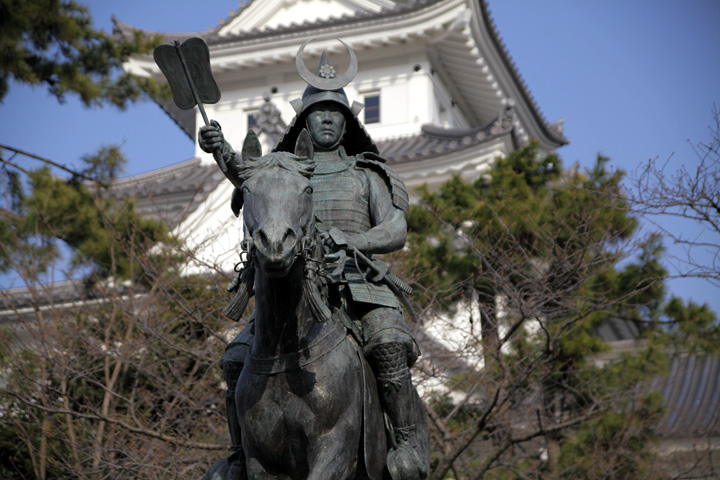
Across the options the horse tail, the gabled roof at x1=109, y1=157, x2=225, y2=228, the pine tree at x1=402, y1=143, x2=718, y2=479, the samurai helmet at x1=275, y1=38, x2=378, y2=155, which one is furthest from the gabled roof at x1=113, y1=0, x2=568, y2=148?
the horse tail

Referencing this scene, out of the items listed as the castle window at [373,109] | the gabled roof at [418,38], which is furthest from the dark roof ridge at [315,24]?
the castle window at [373,109]

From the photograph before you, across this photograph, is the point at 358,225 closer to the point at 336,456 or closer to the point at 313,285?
the point at 313,285

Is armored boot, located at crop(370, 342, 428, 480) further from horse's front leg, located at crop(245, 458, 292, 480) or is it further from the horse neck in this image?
horse's front leg, located at crop(245, 458, 292, 480)

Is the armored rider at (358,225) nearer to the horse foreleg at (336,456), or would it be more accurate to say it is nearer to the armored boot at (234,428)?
the armored boot at (234,428)

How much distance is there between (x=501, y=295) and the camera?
12461 millimetres

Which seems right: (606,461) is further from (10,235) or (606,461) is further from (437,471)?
(10,235)

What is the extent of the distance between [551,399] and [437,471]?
11.5 ft

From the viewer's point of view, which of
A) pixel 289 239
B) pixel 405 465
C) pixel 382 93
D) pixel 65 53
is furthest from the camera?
pixel 382 93

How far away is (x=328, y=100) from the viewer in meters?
5.37

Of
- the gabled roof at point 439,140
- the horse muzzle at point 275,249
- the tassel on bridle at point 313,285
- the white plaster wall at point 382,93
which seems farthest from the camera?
the white plaster wall at point 382,93

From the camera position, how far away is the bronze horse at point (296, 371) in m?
4.07

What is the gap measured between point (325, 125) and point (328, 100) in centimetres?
15

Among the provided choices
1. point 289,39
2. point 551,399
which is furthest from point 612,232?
point 289,39

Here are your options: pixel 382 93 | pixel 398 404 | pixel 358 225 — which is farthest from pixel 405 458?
pixel 382 93
